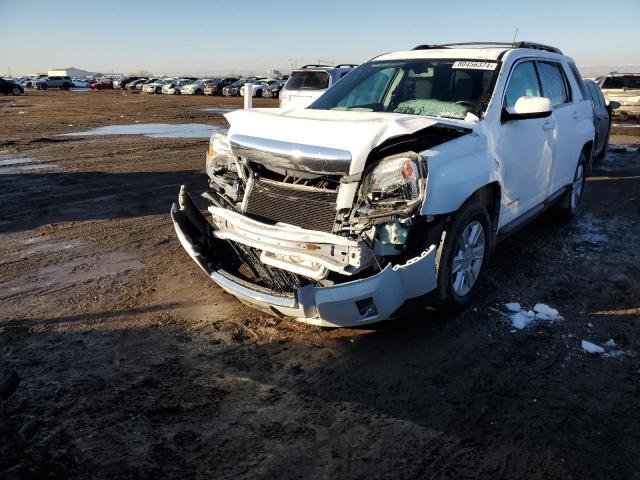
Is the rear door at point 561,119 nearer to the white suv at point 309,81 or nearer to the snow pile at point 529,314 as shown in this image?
the snow pile at point 529,314

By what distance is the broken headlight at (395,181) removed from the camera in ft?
10.6

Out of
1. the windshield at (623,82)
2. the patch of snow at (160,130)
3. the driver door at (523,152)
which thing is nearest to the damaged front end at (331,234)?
the driver door at (523,152)

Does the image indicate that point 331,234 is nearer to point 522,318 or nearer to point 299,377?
point 299,377

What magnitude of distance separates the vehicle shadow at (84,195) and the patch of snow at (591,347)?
5163mm

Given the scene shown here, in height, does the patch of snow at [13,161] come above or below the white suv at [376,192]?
below

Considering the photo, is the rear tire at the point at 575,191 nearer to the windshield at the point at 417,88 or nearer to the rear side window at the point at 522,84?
the rear side window at the point at 522,84

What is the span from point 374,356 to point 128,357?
159 cm

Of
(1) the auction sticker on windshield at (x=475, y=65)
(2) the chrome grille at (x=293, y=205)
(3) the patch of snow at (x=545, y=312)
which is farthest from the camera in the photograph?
(1) the auction sticker on windshield at (x=475, y=65)

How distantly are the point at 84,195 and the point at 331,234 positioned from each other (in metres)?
5.82

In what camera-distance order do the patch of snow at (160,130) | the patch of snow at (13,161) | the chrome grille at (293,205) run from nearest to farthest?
the chrome grille at (293,205)
the patch of snow at (13,161)
the patch of snow at (160,130)

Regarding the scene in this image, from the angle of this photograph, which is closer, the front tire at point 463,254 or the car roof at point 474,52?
the front tire at point 463,254

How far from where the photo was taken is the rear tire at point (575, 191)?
646cm

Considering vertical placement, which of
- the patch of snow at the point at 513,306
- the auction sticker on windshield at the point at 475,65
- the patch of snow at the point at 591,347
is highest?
the auction sticker on windshield at the point at 475,65

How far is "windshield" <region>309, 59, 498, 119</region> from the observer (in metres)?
4.32
